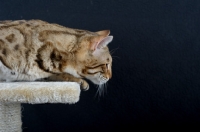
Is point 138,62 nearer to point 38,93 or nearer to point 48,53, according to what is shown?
point 48,53

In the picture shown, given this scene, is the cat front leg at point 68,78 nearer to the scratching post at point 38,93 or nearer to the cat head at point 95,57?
the cat head at point 95,57

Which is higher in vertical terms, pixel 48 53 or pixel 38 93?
pixel 48 53

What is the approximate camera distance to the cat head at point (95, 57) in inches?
55.1

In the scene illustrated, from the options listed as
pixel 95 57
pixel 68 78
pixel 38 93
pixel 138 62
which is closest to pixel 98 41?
pixel 95 57

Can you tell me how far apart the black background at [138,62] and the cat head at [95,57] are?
0.47m

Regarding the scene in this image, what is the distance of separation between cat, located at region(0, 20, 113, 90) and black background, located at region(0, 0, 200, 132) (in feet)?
1.64

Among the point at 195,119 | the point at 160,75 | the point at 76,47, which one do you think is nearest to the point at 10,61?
the point at 76,47

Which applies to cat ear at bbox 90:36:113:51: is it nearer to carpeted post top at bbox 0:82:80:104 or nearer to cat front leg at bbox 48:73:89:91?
cat front leg at bbox 48:73:89:91

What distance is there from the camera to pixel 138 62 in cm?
192

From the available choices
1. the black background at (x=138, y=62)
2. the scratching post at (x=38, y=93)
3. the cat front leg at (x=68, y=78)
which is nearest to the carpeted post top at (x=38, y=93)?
the scratching post at (x=38, y=93)

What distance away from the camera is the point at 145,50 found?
1.91 meters

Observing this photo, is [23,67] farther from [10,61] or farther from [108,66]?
[108,66]

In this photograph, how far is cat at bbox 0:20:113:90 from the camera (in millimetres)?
1302

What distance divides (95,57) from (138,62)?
55 cm
